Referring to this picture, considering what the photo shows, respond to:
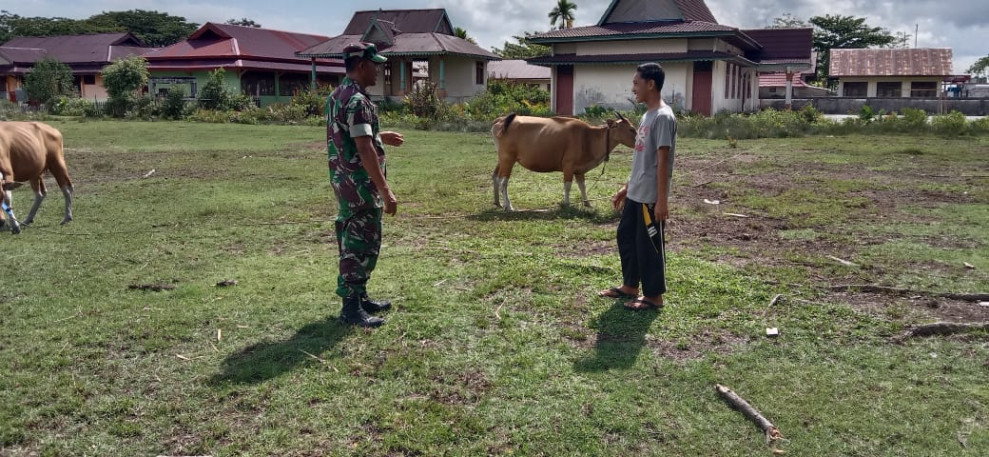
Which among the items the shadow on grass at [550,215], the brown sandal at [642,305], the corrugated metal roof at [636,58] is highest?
the corrugated metal roof at [636,58]

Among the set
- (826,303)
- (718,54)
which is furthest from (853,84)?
(826,303)

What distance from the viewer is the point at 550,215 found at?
32.1 ft

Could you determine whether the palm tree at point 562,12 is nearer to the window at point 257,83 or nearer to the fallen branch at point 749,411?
the window at point 257,83

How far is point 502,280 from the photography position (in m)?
6.49

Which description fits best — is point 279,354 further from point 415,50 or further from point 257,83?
point 257,83

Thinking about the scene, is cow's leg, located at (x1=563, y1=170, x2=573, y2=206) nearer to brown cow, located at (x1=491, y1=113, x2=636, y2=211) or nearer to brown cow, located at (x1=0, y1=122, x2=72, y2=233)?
brown cow, located at (x1=491, y1=113, x2=636, y2=211)

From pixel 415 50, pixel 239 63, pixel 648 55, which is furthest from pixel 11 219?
pixel 239 63

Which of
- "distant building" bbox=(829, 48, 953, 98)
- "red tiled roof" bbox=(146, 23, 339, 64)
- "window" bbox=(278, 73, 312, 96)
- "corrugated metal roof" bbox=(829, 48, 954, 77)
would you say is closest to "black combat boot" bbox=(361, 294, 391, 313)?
"red tiled roof" bbox=(146, 23, 339, 64)

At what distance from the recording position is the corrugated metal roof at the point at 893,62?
157 feet

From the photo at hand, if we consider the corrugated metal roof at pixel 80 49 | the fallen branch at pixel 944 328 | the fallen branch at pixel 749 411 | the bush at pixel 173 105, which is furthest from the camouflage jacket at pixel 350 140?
A: the corrugated metal roof at pixel 80 49

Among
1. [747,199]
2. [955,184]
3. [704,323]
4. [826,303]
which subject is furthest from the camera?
[955,184]

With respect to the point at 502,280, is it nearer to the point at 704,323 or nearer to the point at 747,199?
the point at 704,323

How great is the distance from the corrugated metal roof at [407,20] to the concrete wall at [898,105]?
69.4 ft

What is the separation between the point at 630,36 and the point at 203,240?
2650 centimetres
